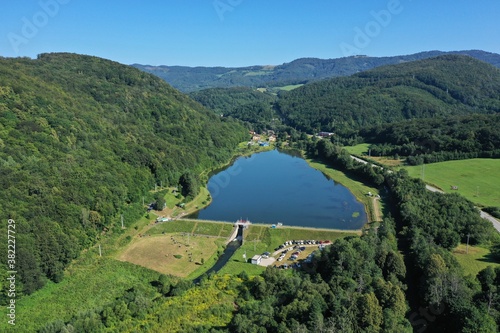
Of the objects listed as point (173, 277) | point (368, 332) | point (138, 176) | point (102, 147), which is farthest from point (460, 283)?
point (102, 147)

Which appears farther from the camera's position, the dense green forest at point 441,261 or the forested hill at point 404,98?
the forested hill at point 404,98

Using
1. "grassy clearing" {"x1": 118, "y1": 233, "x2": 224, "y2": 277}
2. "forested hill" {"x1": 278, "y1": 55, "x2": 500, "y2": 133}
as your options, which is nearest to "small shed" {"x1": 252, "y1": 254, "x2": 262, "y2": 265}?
"grassy clearing" {"x1": 118, "y1": 233, "x2": 224, "y2": 277}

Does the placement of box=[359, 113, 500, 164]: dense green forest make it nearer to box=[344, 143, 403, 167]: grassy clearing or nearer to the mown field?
box=[344, 143, 403, 167]: grassy clearing

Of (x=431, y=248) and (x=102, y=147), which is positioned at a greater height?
(x=102, y=147)

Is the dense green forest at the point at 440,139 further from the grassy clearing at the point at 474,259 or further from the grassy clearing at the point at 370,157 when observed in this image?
the grassy clearing at the point at 474,259

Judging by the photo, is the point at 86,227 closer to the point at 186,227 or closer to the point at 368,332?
the point at 186,227

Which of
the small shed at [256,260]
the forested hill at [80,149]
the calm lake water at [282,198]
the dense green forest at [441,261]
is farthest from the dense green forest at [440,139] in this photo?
the small shed at [256,260]
